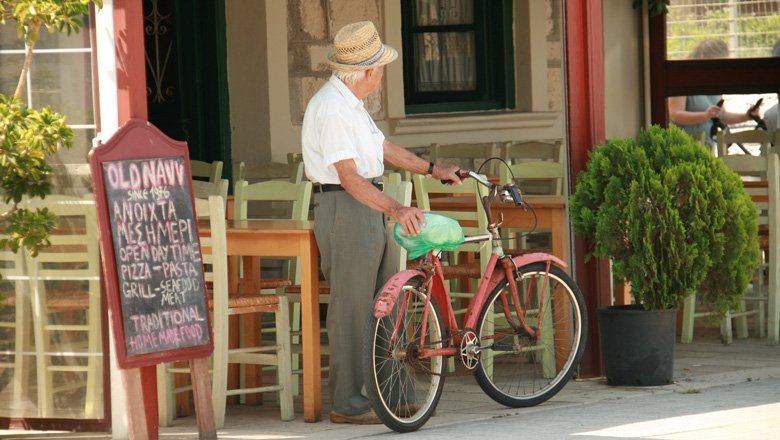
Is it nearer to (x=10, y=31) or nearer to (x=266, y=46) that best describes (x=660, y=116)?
(x=266, y=46)

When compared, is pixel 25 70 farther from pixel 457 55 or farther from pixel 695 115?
pixel 695 115

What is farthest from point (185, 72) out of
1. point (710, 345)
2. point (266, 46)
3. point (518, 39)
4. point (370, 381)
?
point (370, 381)

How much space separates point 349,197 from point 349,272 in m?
0.28

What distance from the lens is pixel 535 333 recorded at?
5.93m

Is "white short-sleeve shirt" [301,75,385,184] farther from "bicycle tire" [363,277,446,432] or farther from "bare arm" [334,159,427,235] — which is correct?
"bicycle tire" [363,277,446,432]

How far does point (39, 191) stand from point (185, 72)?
395 cm

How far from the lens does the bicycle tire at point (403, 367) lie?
5.34 m

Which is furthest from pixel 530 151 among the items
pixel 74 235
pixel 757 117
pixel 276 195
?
pixel 74 235

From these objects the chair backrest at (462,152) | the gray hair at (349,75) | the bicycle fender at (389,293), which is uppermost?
the gray hair at (349,75)

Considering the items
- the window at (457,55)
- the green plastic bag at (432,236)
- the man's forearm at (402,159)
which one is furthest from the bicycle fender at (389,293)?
the window at (457,55)

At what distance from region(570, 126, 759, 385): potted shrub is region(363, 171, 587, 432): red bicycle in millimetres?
281

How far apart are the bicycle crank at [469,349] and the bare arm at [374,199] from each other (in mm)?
505

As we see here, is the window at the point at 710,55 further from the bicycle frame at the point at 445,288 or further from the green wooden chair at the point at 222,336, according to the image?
the green wooden chair at the point at 222,336

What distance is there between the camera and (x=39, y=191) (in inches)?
210
